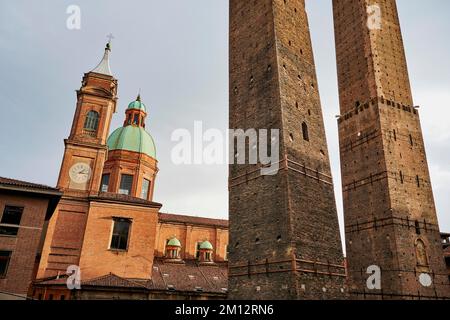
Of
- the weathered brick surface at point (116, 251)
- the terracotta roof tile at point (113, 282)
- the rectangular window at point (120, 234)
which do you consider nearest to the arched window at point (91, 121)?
the weathered brick surface at point (116, 251)

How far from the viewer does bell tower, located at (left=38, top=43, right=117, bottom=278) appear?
78.1ft

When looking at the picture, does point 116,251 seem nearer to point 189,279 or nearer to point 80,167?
point 189,279

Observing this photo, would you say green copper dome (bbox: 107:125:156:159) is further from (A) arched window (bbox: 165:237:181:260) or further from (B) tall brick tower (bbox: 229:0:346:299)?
(B) tall brick tower (bbox: 229:0:346:299)

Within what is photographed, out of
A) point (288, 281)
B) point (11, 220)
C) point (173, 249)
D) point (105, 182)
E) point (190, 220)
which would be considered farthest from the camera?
point (190, 220)

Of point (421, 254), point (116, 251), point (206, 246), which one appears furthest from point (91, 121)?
point (421, 254)

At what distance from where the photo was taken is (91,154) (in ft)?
90.9

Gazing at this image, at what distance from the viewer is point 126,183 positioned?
1387 inches

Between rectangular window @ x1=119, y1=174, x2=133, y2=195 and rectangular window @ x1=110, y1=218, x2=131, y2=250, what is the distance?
899 cm

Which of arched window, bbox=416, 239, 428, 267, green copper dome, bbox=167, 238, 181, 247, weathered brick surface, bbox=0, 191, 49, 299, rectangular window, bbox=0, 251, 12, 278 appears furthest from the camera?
green copper dome, bbox=167, 238, 181, 247

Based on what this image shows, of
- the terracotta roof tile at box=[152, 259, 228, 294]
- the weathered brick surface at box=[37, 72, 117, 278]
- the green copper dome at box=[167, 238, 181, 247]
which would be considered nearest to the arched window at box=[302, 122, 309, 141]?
the terracotta roof tile at box=[152, 259, 228, 294]

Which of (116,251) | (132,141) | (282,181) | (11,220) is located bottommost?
(116,251)

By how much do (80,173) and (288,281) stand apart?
1974 cm

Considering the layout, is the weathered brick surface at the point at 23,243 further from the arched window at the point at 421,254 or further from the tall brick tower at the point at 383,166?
the arched window at the point at 421,254

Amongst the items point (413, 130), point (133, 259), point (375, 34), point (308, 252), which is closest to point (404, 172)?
point (413, 130)
